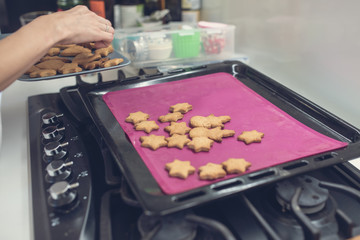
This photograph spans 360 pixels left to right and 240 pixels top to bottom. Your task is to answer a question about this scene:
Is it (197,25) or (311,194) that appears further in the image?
(197,25)

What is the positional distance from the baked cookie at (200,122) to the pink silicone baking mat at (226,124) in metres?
0.02

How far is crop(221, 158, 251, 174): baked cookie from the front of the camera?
1.76ft

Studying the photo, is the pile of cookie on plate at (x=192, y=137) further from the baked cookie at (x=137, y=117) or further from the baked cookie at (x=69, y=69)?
the baked cookie at (x=69, y=69)

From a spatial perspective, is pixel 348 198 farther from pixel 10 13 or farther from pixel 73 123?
pixel 10 13

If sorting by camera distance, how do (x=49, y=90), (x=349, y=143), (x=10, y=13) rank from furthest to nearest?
(x=10, y=13), (x=49, y=90), (x=349, y=143)

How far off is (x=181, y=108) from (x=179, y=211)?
0.31 metres

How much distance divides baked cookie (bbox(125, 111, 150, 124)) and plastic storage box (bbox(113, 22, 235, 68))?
0.35 m

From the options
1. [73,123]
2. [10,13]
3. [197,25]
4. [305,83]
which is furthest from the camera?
[10,13]

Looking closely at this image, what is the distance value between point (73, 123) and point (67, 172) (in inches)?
8.0

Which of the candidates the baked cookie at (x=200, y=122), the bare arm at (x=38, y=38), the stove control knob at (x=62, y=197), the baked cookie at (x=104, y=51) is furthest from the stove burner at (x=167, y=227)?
the baked cookie at (x=104, y=51)

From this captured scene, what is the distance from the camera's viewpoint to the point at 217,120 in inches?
27.7

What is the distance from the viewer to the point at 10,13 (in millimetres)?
1450

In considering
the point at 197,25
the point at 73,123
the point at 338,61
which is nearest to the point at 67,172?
the point at 73,123

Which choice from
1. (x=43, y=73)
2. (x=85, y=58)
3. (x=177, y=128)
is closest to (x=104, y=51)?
(x=85, y=58)
